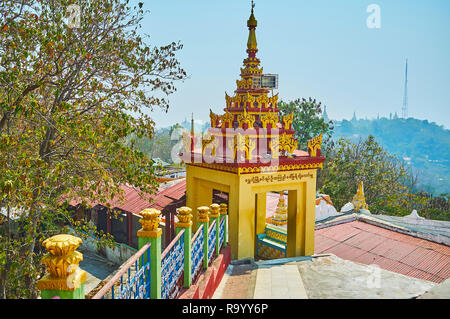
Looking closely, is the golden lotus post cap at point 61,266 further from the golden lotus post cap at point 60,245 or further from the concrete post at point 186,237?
the concrete post at point 186,237

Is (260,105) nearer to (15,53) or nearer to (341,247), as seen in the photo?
(341,247)

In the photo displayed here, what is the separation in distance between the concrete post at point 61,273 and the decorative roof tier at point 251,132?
6.28m

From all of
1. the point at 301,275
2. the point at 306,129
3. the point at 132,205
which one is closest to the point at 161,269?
the point at 301,275

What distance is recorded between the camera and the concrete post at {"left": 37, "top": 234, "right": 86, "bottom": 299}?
9.64ft

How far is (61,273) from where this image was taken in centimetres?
297

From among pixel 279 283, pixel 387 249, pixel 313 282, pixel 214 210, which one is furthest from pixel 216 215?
pixel 387 249

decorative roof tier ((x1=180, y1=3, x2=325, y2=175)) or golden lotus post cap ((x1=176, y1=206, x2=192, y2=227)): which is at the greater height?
decorative roof tier ((x1=180, y1=3, x2=325, y2=175))

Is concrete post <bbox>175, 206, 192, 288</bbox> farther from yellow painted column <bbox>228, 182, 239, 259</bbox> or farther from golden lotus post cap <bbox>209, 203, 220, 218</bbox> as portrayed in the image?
yellow painted column <bbox>228, 182, 239, 259</bbox>

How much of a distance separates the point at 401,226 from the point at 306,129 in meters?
29.7

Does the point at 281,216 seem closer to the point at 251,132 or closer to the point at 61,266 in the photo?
the point at 251,132

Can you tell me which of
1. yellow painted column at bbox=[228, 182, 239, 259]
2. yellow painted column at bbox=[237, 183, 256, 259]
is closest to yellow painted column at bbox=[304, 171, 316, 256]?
yellow painted column at bbox=[237, 183, 256, 259]

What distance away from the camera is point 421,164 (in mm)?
175750

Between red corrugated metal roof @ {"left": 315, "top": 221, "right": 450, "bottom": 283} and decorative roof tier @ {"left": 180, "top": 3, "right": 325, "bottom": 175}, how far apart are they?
10.7ft

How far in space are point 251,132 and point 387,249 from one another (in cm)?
654
